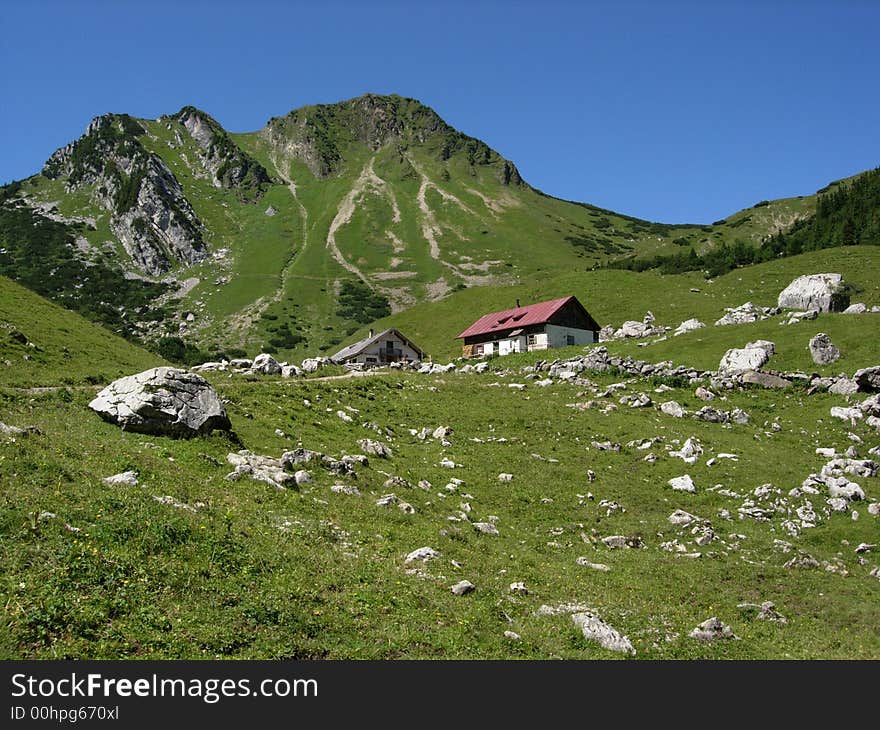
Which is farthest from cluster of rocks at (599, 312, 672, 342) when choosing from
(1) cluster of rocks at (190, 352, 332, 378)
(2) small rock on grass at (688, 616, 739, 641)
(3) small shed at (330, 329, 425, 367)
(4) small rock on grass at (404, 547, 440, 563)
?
(4) small rock on grass at (404, 547, 440, 563)

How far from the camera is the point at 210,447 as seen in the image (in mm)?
23672

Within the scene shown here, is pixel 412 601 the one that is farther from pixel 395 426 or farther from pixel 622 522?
pixel 395 426

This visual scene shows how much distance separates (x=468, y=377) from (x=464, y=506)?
35.3 meters

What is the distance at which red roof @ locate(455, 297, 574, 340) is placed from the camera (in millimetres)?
82125

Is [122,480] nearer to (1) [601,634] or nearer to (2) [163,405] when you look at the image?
(2) [163,405]

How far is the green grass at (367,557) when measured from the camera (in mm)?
11570

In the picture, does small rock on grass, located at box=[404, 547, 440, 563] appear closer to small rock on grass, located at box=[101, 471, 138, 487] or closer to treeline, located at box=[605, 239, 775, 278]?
small rock on grass, located at box=[101, 471, 138, 487]

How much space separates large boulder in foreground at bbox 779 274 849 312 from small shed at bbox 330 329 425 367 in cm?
4737

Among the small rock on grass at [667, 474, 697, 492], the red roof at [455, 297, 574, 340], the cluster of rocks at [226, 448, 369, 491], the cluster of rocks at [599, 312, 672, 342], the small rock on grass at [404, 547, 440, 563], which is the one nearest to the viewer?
the small rock on grass at [404, 547, 440, 563]

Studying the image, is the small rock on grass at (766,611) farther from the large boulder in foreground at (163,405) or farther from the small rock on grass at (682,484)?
the large boulder in foreground at (163,405)

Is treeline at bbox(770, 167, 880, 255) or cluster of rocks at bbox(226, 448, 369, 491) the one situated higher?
treeline at bbox(770, 167, 880, 255)

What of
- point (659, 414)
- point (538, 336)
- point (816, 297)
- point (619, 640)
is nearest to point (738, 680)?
point (619, 640)

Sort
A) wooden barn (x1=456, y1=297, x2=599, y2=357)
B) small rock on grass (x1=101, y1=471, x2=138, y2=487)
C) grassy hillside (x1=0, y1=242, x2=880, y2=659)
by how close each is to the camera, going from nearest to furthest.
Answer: grassy hillside (x1=0, y1=242, x2=880, y2=659)
small rock on grass (x1=101, y1=471, x2=138, y2=487)
wooden barn (x1=456, y1=297, x2=599, y2=357)

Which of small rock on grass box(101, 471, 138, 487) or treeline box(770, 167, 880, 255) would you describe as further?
treeline box(770, 167, 880, 255)
